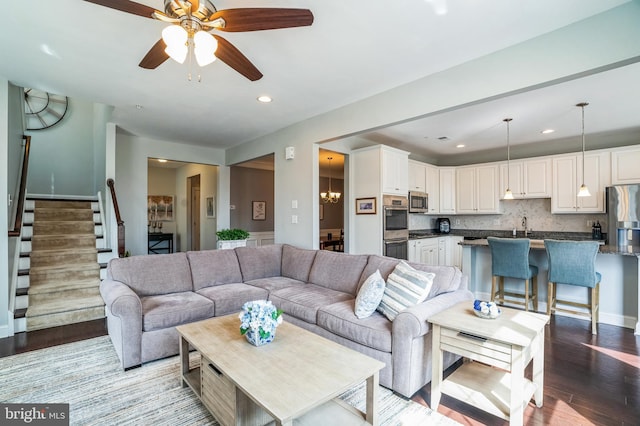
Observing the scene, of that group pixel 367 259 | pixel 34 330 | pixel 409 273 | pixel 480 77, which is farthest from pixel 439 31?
pixel 34 330

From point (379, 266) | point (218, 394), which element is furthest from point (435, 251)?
point (218, 394)

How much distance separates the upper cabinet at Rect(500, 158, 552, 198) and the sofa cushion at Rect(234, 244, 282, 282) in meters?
4.51

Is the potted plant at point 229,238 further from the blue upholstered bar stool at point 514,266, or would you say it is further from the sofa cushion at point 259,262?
the blue upholstered bar stool at point 514,266

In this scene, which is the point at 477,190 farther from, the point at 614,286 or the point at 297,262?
the point at 297,262

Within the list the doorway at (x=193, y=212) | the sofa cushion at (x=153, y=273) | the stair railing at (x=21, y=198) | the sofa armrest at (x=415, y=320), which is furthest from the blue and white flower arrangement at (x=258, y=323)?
the doorway at (x=193, y=212)

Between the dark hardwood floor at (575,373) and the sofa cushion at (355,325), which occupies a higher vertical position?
the sofa cushion at (355,325)

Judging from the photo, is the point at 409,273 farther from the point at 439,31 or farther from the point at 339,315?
the point at 439,31

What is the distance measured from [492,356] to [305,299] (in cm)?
165

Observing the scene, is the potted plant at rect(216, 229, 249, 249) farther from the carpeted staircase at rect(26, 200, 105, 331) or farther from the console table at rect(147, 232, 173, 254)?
the console table at rect(147, 232, 173, 254)

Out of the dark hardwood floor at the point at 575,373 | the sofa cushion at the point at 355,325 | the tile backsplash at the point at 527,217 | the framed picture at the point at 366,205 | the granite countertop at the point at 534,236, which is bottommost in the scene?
the dark hardwood floor at the point at 575,373

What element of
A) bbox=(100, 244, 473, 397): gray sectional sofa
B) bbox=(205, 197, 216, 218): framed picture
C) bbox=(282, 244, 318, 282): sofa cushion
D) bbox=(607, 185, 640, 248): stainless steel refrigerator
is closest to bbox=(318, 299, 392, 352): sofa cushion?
bbox=(100, 244, 473, 397): gray sectional sofa

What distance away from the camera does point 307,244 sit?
4.48 meters

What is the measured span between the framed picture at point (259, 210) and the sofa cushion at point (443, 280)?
6026mm

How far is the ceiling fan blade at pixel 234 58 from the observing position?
1.98 meters
